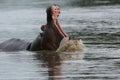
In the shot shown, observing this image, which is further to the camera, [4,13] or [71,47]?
[4,13]

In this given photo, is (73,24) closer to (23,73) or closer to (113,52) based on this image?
(113,52)

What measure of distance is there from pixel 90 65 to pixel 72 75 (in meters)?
1.61

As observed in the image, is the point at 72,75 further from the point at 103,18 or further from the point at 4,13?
the point at 4,13

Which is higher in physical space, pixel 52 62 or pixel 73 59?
pixel 52 62

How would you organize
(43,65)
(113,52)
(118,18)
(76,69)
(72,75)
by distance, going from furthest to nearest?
(118,18) < (113,52) < (43,65) < (76,69) < (72,75)

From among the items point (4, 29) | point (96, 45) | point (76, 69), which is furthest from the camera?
point (4, 29)

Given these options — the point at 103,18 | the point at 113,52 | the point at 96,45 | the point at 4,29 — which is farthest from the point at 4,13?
the point at 113,52

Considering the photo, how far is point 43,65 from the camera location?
15.5 meters

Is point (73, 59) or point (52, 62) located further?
point (73, 59)

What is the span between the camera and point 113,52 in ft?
59.0

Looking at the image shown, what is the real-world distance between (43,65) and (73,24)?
577 inches

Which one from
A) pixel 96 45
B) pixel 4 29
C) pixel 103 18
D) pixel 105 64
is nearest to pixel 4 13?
pixel 103 18

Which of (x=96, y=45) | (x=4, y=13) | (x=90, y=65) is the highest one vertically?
(x=90, y=65)

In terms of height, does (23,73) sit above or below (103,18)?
above
